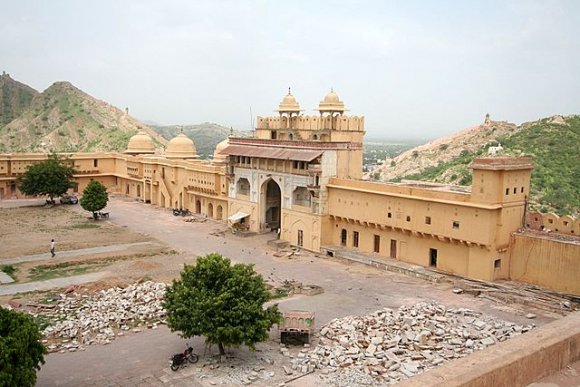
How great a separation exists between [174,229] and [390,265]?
17.9 meters

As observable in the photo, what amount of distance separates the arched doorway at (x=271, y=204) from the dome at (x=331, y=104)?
6048 millimetres

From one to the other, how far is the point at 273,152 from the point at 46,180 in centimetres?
2415

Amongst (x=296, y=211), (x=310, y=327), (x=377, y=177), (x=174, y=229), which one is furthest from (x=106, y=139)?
(x=310, y=327)

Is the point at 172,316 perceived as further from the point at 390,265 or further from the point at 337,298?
the point at 390,265

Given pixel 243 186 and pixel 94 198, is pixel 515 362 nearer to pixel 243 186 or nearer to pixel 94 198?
pixel 243 186

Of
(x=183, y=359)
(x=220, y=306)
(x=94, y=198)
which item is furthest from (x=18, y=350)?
(x=94, y=198)

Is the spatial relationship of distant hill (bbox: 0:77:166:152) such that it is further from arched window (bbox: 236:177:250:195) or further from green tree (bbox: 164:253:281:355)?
green tree (bbox: 164:253:281:355)

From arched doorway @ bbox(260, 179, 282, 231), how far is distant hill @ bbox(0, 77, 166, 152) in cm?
5809

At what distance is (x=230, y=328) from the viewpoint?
16.8m

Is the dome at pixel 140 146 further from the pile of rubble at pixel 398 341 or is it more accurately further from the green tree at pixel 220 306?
the green tree at pixel 220 306

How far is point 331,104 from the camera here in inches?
1505

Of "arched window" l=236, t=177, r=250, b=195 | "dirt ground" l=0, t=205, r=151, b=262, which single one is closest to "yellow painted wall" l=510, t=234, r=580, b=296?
"arched window" l=236, t=177, r=250, b=195

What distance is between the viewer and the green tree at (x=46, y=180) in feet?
163

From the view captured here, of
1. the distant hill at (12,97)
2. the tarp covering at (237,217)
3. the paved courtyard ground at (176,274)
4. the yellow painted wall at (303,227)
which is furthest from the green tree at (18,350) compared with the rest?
the distant hill at (12,97)
